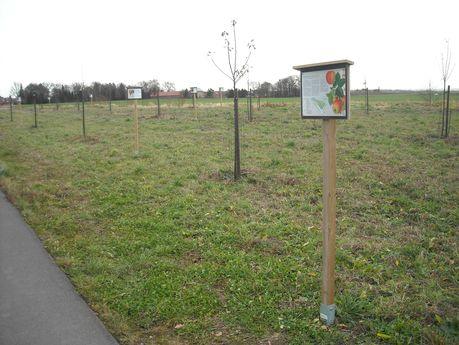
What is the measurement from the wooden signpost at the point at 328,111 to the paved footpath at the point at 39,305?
205cm

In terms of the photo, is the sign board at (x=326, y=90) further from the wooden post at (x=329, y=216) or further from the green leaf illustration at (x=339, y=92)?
the wooden post at (x=329, y=216)

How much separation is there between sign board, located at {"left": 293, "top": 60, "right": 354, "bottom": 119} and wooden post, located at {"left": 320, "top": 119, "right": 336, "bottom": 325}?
0.16 meters

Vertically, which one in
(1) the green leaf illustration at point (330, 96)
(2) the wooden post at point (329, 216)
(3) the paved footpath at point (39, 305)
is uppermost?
(1) the green leaf illustration at point (330, 96)

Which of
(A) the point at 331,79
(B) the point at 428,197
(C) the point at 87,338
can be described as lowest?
(C) the point at 87,338

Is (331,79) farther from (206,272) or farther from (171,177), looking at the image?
(171,177)

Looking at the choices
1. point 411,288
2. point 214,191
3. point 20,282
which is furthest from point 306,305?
point 214,191

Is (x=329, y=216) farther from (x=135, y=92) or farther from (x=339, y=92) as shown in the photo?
(x=135, y=92)

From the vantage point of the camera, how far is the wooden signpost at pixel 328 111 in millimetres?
3332

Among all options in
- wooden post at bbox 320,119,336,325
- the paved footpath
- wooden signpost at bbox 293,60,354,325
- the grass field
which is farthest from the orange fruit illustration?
the paved footpath

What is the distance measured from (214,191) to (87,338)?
15.5 ft

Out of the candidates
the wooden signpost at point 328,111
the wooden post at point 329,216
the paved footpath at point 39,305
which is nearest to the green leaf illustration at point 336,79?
the wooden signpost at point 328,111

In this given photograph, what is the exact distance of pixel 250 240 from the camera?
555 cm

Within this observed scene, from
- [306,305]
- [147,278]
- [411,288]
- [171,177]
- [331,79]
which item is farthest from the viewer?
[171,177]

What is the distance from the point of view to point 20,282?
14.9 feet
